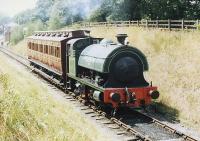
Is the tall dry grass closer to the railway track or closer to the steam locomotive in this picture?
the railway track

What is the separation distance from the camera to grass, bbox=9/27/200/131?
48.8 ft

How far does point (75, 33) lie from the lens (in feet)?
63.7

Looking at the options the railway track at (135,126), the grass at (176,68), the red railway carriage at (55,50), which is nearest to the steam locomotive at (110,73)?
the railway track at (135,126)

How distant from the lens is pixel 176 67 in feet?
61.8

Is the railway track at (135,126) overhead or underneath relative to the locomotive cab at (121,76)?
underneath

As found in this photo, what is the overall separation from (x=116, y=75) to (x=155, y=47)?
29.6 feet

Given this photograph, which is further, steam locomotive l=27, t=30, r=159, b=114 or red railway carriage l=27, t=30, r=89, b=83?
red railway carriage l=27, t=30, r=89, b=83

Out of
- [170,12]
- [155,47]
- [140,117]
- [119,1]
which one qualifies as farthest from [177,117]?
[119,1]

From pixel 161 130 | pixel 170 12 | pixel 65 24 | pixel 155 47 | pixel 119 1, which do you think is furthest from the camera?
pixel 65 24

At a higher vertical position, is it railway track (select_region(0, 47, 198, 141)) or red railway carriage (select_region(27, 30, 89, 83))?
red railway carriage (select_region(27, 30, 89, 83))

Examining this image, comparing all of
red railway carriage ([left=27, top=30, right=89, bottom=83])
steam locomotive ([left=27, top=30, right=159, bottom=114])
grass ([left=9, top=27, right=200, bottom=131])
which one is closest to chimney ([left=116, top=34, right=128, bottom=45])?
steam locomotive ([left=27, top=30, right=159, bottom=114])

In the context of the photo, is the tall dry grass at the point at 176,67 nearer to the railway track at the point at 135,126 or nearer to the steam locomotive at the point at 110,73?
the railway track at the point at 135,126

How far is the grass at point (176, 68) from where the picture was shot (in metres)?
14.9

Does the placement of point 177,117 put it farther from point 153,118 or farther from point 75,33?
point 75,33
